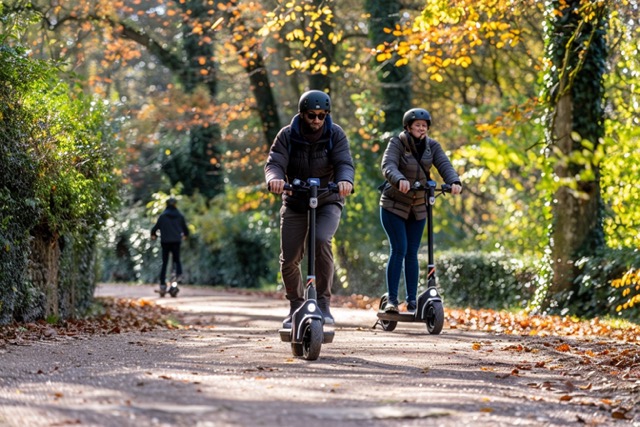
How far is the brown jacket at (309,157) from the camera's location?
9.38 meters

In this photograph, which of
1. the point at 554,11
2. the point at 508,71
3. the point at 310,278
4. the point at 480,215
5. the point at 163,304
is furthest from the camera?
the point at 480,215

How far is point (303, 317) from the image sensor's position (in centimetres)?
867

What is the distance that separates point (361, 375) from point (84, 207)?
6.97 meters

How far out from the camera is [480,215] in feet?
135

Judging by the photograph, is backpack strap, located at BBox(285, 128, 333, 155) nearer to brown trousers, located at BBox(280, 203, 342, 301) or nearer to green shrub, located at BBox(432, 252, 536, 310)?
brown trousers, located at BBox(280, 203, 342, 301)

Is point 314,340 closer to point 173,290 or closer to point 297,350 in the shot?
point 297,350

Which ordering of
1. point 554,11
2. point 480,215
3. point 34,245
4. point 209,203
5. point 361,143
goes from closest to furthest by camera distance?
point 34,245
point 554,11
point 361,143
point 209,203
point 480,215

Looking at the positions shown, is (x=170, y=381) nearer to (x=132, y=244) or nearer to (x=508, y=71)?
(x=508, y=71)

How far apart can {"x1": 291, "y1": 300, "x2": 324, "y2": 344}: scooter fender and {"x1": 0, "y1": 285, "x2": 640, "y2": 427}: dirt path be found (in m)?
0.21

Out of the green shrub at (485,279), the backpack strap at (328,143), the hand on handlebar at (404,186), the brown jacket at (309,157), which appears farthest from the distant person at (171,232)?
the backpack strap at (328,143)

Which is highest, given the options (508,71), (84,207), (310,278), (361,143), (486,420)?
(508,71)

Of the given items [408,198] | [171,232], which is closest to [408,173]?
[408,198]

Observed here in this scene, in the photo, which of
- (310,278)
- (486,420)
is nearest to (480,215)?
(310,278)

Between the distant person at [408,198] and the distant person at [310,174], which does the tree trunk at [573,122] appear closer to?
the distant person at [408,198]
